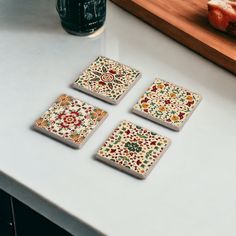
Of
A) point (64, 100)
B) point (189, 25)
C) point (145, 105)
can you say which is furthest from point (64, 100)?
point (189, 25)

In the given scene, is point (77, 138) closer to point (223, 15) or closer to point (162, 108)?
point (162, 108)

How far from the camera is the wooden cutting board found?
99cm

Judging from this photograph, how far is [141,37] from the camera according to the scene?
3.47ft

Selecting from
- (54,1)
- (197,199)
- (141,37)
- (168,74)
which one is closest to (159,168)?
(197,199)

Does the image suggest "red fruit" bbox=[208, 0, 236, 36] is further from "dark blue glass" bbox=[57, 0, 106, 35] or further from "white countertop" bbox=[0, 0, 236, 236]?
"dark blue glass" bbox=[57, 0, 106, 35]

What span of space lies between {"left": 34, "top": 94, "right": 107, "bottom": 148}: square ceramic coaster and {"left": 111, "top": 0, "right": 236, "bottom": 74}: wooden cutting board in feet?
0.78

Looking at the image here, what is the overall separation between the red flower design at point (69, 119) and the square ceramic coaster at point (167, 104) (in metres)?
0.09

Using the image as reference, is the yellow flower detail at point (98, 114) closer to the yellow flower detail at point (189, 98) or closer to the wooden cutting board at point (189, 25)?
the yellow flower detail at point (189, 98)

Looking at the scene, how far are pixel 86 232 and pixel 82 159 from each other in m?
0.12

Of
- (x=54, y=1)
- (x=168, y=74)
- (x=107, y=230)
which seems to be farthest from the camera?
(x=54, y=1)

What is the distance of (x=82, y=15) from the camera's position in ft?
3.26

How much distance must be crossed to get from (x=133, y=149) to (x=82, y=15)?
0.29 meters

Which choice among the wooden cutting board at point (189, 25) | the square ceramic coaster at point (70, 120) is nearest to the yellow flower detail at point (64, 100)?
the square ceramic coaster at point (70, 120)

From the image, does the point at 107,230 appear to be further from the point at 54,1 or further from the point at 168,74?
the point at 54,1
